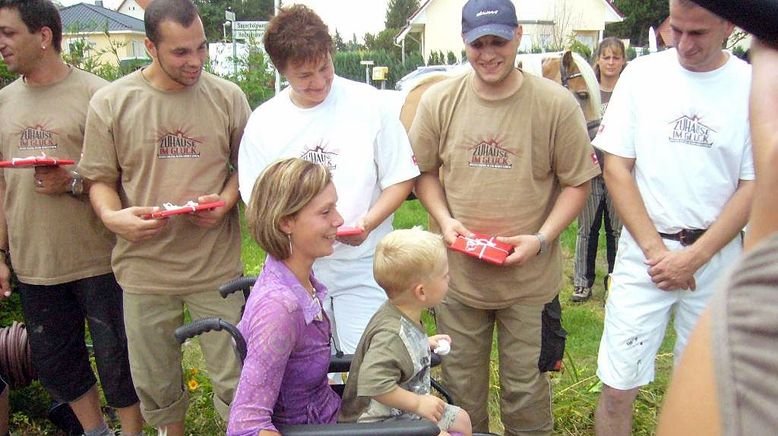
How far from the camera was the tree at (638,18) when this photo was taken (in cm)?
4147

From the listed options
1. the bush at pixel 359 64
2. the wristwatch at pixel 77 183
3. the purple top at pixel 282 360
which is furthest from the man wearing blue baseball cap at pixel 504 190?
the bush at pixel 359 64

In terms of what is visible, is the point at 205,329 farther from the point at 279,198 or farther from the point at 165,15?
the point at 165,15

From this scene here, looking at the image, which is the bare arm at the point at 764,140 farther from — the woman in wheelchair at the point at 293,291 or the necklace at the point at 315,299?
the necklace at the point at 315,299

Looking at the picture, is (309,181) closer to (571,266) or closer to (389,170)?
(389,170)

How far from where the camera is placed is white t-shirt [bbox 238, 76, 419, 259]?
9.80 feet

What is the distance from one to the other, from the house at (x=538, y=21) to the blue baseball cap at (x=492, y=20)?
2091cm

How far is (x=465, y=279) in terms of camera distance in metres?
3.02

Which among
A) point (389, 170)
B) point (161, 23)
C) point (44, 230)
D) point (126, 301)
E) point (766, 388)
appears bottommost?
point (126, 301)

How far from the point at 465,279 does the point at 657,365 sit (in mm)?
1781

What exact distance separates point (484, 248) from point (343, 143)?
0.75m

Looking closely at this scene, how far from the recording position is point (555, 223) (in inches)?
114

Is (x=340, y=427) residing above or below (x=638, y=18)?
below

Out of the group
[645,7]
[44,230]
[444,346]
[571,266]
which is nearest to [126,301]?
[44,230]

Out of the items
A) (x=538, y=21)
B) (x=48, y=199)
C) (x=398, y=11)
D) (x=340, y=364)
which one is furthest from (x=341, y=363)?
(x=398, y=11)
